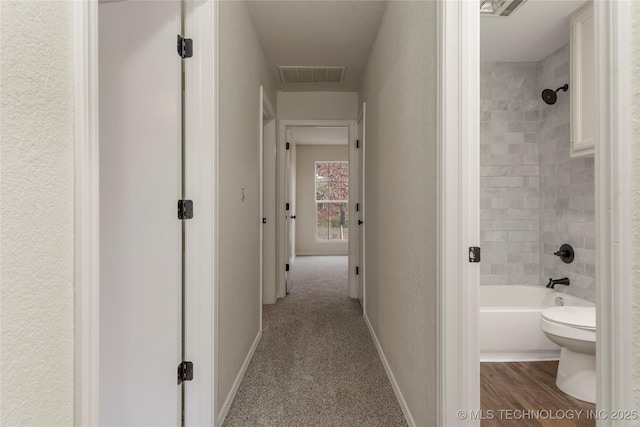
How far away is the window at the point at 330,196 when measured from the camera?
27.0 feet

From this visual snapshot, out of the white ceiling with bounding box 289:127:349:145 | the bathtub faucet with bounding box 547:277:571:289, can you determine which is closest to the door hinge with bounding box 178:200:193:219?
the bathtub faucet with bounding box 547:277:571:289

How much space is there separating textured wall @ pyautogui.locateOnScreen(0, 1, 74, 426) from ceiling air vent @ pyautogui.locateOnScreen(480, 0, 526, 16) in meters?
2.36

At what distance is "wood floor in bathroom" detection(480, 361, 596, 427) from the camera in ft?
5.93

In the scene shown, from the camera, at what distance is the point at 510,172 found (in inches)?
124

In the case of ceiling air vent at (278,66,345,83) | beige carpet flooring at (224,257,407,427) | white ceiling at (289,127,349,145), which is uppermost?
white ceiling at (289,127,349,145)

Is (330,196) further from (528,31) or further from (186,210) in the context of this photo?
(186,210)

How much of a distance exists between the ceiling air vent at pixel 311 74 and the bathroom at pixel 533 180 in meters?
1.36

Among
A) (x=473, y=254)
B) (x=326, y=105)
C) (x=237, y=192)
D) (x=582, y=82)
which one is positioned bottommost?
(x=473, y=254)

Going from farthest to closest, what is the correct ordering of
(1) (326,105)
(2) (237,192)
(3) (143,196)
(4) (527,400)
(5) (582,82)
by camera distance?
(1) (326,105), (5) (582,82), (2) (237,192), (4) (527,400), (3) (143,196)

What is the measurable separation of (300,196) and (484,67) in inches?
216

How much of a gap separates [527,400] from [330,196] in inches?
255

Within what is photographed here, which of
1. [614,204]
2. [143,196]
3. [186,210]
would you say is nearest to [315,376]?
[186,210]

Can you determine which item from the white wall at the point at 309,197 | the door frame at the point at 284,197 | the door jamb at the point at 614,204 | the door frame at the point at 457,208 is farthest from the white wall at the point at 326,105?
the white wall at the point at 309,197

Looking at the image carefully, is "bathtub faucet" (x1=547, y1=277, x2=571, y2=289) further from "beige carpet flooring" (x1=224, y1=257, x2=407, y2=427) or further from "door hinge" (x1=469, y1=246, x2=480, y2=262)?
"door hinge" (x1=469, y1=246, x2=480, y2=262)
